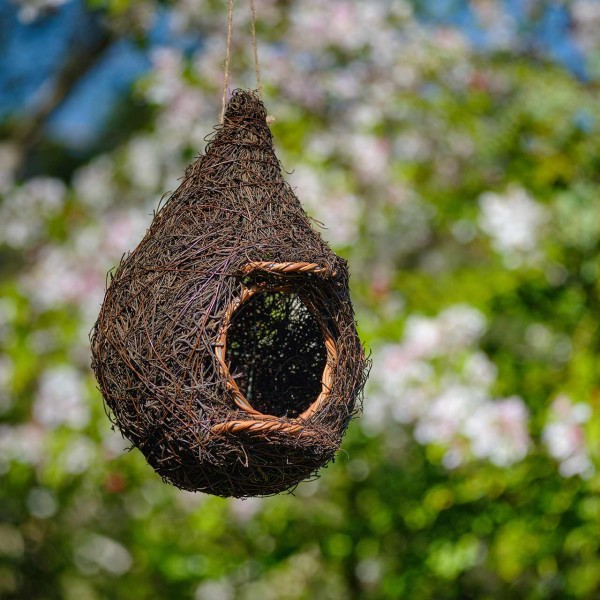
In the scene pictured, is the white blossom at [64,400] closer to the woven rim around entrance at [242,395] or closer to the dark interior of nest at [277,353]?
the dark interior of nest at [277,353]

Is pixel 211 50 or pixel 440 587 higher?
pixel 211 50

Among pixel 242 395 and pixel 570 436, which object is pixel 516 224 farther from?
pixel 242 395

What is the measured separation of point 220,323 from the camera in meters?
1.74

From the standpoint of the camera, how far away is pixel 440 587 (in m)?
4.28

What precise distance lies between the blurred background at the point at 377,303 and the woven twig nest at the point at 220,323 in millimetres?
1792

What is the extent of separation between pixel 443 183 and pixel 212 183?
2925 mm

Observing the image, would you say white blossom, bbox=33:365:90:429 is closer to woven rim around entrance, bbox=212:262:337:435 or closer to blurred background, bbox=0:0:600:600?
blurred background, bbox=0:0:600:600

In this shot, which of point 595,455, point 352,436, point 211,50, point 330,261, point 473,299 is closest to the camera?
point 330,261

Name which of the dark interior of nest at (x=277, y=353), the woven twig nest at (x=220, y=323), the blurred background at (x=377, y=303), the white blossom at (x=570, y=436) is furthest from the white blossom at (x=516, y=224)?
the woven twig nest at (x=220, y=323)

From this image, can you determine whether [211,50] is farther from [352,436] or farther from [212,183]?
[212,183]

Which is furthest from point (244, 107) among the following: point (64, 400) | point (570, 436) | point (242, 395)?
point (64, 400)

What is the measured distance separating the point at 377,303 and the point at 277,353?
6.34 feet

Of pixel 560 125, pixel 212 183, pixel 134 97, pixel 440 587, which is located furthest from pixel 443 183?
pixel 212 183

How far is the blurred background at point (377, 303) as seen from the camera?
12.0 ft
